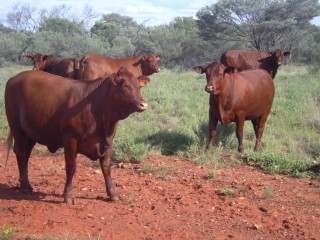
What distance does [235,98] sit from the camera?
8.12 meters

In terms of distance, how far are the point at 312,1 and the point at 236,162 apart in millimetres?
24517

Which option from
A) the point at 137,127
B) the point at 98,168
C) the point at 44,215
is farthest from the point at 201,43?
the point at 44,215

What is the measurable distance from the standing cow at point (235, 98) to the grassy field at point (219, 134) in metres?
0.43

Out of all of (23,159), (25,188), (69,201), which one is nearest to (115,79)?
(69,201)

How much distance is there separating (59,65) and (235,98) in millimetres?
6613

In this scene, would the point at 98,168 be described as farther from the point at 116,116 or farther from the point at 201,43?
the point at 201,43

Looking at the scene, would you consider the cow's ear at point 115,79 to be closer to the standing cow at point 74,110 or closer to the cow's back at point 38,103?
the standing cow at point 74,110

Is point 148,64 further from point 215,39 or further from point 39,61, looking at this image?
point 215,39

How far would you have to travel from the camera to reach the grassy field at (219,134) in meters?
7.49

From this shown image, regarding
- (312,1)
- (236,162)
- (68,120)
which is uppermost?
(312,1)

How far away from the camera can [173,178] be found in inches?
259

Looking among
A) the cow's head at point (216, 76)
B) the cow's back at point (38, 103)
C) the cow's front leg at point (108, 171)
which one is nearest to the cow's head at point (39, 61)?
the cow's head at point (216, 76)

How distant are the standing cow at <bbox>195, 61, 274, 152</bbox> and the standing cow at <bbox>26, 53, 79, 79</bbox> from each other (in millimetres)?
5211

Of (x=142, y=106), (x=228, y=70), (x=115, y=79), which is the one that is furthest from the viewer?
(x=228, y=70)
